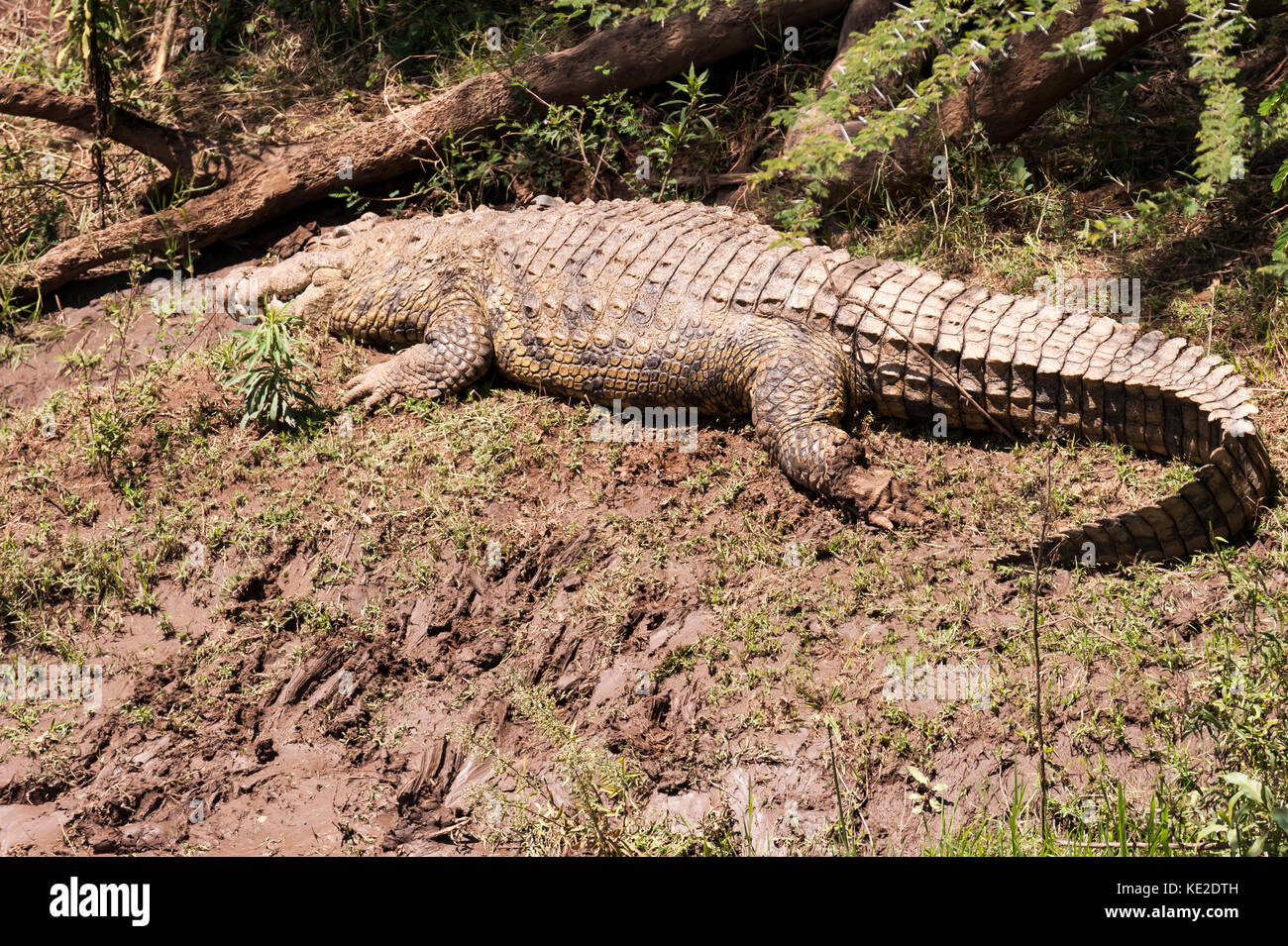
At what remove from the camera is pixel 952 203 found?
6711mm

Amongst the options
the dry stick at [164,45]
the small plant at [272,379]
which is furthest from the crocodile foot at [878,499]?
the dry stick at [164,45]

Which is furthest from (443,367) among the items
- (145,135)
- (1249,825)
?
(1249,825)

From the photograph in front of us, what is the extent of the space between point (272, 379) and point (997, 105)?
178 inches

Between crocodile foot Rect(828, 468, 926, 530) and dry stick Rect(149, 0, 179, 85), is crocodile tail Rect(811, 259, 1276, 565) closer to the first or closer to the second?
crocodile foot Rect(828, 468, 926, 530)

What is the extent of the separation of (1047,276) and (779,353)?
1759 millimetres

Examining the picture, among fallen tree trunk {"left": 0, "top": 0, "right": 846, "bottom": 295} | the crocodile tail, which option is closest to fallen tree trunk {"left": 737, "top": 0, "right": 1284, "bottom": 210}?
fallen tree trunk {"left": 0, "top": 0, "right": 846, "bottom": 295}

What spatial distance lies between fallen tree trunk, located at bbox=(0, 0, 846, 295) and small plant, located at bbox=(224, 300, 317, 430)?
5.62 feet

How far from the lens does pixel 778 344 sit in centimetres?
567

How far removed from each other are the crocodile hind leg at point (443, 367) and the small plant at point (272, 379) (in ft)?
0.93

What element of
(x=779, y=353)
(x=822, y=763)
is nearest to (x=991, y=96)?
(x=779, y=353)

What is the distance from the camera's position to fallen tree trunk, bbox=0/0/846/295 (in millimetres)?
7590

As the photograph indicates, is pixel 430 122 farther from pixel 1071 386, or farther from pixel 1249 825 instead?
pixel 1249 825

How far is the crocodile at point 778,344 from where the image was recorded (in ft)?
15.7

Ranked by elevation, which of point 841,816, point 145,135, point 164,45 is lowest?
point 841,816
